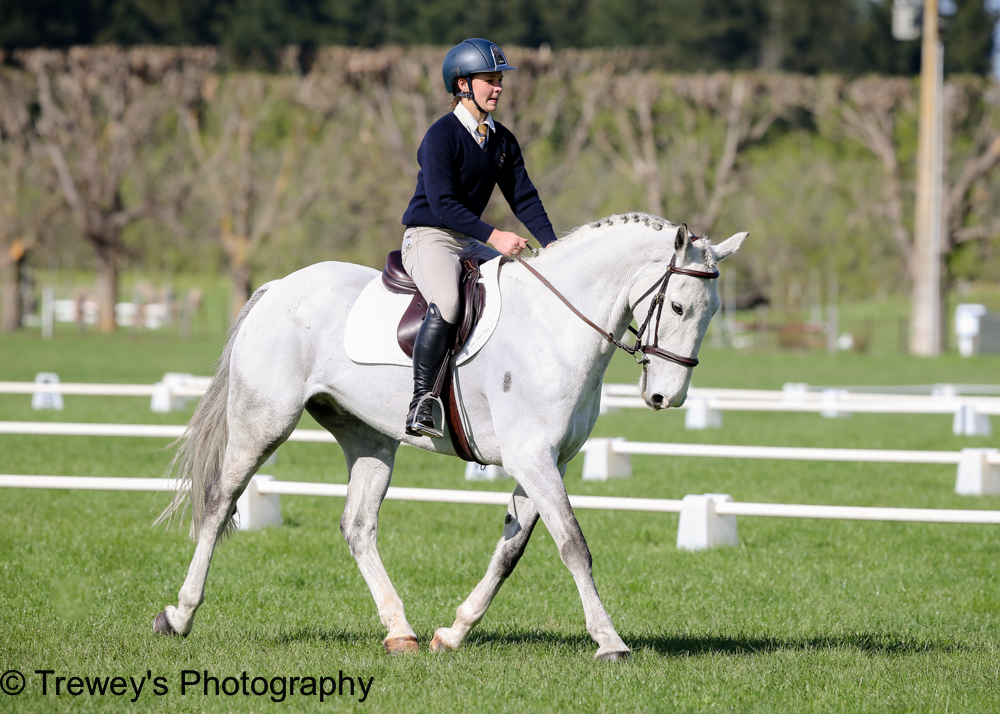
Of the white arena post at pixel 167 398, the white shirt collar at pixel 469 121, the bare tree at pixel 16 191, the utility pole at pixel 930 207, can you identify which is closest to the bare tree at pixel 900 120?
the utility pole at pixel 930 207

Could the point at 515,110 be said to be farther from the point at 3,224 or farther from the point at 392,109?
the point at 3,224

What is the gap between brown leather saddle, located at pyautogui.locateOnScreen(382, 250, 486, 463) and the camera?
18.3 ft

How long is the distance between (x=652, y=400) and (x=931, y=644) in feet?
6.91

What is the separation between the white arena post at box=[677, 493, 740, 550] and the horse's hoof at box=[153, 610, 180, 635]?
392cm

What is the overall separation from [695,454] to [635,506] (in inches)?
77.1

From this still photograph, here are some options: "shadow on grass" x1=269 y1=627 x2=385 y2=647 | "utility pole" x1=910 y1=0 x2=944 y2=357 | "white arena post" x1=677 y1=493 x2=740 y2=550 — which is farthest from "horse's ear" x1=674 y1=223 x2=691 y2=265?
"utility pole" x1=910 y1=0 x2=944 y2=357

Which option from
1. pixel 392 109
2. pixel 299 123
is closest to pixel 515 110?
pixel 392 109

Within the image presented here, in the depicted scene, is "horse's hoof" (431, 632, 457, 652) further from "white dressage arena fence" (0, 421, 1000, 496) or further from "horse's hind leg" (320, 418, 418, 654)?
"white dressage arena fence" (0, 421, 1000, 496)

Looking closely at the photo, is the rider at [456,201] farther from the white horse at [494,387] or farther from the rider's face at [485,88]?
the white horse at [494,387]

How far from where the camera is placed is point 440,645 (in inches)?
222

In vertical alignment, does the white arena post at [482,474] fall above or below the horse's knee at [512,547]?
below

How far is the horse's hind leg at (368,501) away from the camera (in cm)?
587

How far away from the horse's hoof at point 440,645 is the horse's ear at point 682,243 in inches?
84.4

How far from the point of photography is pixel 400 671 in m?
5.25
